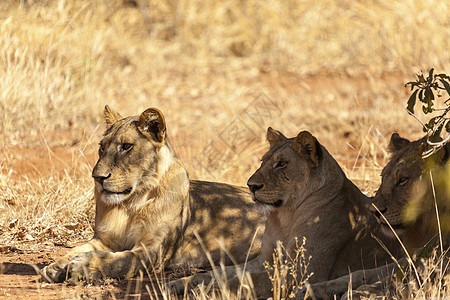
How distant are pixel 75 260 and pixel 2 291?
56cm

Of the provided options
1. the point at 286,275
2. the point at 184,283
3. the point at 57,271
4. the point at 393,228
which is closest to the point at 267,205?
the point at 286,275

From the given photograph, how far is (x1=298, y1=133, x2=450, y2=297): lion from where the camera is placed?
14.1ft

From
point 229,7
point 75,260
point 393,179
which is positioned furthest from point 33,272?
point 229,7

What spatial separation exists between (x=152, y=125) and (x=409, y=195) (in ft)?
6.84

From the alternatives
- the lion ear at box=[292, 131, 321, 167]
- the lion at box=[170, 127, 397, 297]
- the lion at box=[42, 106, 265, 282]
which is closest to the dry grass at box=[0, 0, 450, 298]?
the lion at box=[42, 106, 265, 282]

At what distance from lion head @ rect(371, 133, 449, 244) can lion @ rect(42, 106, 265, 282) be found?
3.92 feet

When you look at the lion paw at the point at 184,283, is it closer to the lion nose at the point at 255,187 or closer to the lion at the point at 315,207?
the lion at the point at 315,207

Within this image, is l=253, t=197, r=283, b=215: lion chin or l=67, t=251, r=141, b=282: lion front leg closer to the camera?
l=253, t=197, r=283, b=215: lion chin

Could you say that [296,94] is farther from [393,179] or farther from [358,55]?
[393,179]

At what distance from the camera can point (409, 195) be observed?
4.45m

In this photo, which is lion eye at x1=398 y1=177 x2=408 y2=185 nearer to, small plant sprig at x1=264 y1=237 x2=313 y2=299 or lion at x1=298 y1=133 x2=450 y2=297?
lion at x1=298 y1=133 x2=450 y2=297

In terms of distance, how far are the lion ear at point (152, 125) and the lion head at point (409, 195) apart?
1.79 m

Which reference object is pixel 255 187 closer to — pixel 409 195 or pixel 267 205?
pixel 267 205

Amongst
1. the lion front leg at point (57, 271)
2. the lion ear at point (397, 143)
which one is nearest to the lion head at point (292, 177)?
the lion ear at point (397, 143)
